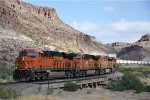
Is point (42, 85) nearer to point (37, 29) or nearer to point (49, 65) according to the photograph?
point (49, 65)

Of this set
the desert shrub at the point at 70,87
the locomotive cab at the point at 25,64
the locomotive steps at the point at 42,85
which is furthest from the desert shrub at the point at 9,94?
the locomotive cab at the point at 25,64

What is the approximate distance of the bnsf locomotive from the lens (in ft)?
110

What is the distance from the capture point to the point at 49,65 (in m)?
37.1

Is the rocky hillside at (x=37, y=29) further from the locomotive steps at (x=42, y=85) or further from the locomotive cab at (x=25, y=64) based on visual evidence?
the locomotive cab at (x=25, y=64)

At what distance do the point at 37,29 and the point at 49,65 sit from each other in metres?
96.0

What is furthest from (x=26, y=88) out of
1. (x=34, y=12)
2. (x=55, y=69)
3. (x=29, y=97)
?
(x=34, y=12)

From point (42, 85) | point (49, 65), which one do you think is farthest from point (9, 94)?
point (49, 65)

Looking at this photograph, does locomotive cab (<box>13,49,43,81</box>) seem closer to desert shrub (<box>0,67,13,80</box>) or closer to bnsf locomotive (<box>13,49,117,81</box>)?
bnsf locomotive (<box>13,49,117,81</box>)

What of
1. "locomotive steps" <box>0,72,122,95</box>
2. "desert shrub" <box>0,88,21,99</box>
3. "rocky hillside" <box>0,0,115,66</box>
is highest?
"rocky hillside" <box>0,0,115,66</box>

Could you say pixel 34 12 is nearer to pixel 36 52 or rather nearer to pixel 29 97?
pixel 36 52

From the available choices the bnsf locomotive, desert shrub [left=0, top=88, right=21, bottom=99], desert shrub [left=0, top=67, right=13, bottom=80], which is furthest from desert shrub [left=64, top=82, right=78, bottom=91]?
desert shrub [left=0, top=67, right=13, bottom=80]

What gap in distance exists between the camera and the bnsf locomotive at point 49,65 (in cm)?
3353

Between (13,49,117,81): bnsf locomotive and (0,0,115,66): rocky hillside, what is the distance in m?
25.4

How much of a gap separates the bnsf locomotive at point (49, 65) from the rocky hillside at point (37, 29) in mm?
25429
